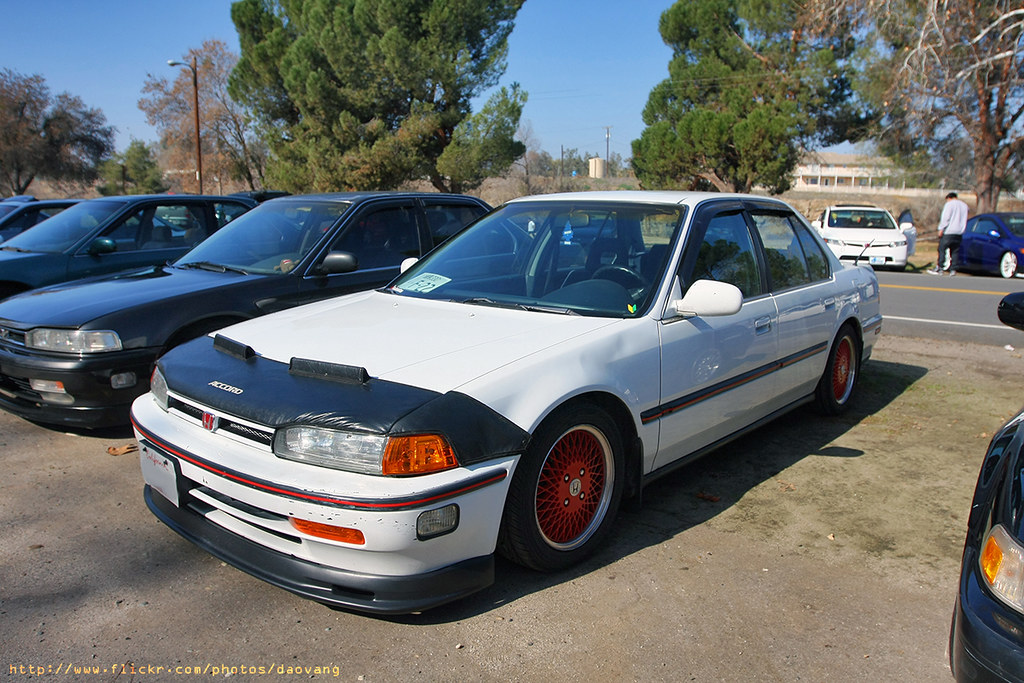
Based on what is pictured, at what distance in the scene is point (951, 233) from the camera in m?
16.7

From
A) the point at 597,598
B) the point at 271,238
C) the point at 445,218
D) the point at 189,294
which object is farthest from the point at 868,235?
the point at 597,598

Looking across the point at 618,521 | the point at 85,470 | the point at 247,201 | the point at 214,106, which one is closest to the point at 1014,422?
the point at 618,521

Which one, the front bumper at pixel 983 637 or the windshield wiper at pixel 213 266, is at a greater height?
the windshield wiper at pixel 213 266

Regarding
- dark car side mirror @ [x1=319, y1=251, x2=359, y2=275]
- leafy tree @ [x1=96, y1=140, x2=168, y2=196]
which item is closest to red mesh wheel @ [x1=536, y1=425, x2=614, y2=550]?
dark car side mirror @ [x1=319, y1=251, x2=359, y2=275]

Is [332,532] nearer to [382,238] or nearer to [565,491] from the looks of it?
[565,491]

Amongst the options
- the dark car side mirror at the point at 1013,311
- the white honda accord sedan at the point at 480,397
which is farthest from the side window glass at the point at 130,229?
the dark car side mirror at the point at 1013,311

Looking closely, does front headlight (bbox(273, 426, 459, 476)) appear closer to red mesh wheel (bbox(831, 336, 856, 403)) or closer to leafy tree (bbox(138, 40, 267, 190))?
red mesh wheel (bbox(831, 336, 856, 403))

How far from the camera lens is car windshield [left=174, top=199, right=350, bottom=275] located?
5676 millimetres

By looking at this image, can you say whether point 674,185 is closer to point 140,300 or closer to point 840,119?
point 840,119

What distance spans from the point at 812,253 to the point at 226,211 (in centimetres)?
582

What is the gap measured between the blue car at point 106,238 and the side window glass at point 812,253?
18.6 feet

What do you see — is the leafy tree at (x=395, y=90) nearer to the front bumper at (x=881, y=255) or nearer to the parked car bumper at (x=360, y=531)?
the front bumper at (x=881, y=255)

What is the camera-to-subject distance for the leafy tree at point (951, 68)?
21500 mm

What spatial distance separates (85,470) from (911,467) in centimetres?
488
